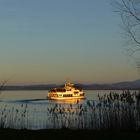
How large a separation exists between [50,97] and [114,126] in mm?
88285

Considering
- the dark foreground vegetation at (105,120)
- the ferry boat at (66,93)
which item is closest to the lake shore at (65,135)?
the dark foreground vegetation at (105,120)

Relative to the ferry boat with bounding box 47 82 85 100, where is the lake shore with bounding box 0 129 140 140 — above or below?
below

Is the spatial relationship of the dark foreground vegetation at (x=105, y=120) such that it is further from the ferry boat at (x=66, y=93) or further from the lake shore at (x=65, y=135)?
the ferry boat at (x=66, y=93)

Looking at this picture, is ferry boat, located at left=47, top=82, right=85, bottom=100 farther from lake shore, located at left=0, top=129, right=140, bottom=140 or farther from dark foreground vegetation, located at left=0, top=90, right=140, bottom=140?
lake shore, located at left=0, top=129, right=140, bottom=140

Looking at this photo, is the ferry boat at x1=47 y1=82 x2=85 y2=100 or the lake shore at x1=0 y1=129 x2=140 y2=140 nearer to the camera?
the lake shore at x1=0 y1=129 x2=140 y2=140

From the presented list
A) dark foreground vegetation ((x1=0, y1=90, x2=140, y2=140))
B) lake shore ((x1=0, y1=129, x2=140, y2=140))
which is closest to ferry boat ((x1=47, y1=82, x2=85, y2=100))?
dark foreground vegetation ((x1=0, y1=90, x2=140, y2=140))

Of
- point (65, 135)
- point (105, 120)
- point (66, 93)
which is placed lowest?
point (65, 135)

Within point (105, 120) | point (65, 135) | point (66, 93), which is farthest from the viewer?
point (66, 93)

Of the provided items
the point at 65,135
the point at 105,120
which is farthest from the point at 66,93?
the point at 65,135

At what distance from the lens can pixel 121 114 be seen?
1672cm

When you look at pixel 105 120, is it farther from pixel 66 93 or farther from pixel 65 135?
pixel 66 93

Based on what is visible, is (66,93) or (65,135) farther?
(66,93)

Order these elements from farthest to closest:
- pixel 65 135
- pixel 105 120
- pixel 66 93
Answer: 1. pixel 66 93
2. pixel 105 120
3. pixel 65 135

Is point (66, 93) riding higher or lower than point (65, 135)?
higher
